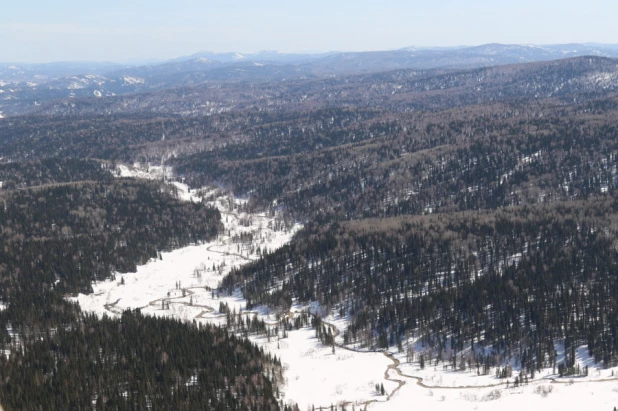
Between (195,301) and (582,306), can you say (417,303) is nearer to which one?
(582,306)

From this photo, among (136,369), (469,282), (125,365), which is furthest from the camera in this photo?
(469,282)

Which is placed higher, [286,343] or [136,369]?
[136,369]

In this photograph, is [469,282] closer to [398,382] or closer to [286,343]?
[286,343]

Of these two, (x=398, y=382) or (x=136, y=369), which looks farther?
(x=398, y=382)

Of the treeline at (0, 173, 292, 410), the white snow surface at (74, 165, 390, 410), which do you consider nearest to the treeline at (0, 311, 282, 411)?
the treeline at (0, 173, 292, 410)

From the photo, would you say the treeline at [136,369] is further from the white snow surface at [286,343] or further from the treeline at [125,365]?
the white snow surface at [286,343]

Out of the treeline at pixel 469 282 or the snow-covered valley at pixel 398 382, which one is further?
the treeline at pixel 469 282

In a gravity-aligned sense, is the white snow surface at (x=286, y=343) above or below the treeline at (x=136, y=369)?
below

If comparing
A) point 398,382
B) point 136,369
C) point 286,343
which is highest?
point 136,369

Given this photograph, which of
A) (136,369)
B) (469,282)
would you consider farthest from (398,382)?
(469,282)

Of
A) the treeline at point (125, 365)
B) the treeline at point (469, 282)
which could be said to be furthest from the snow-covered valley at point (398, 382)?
the treeline at point (125, 365)
